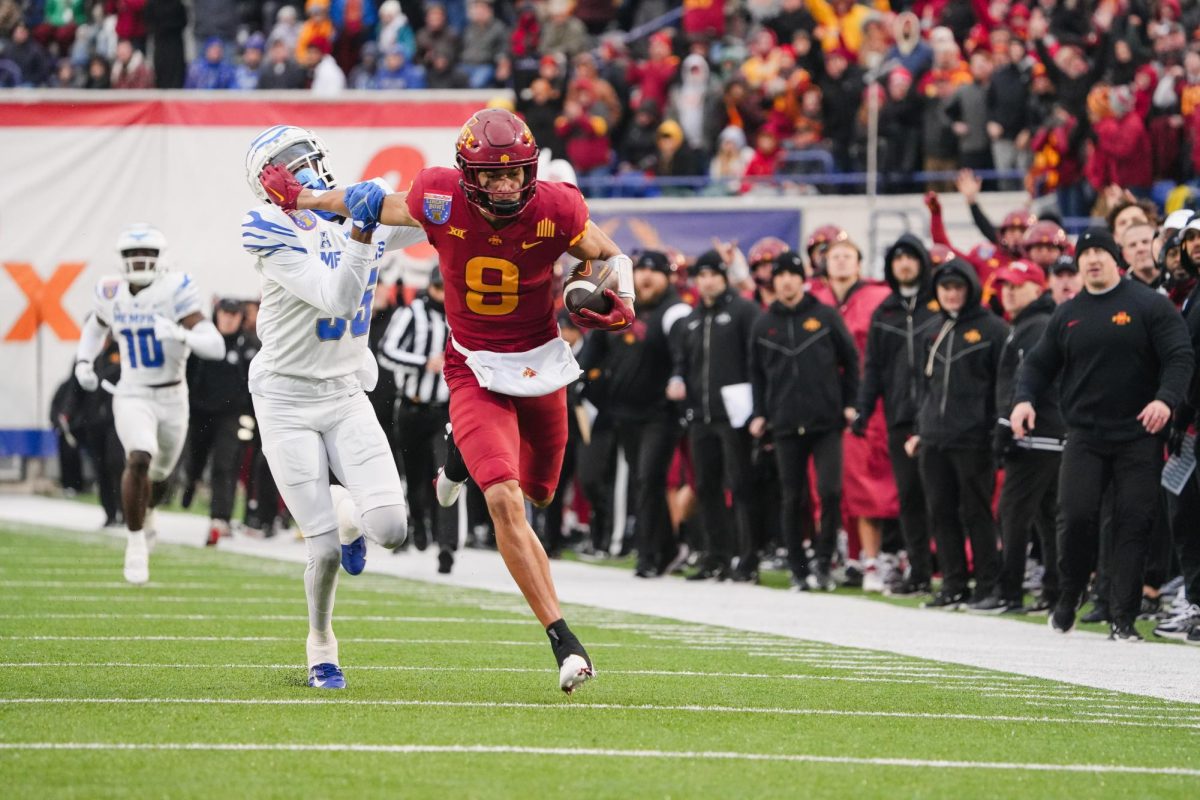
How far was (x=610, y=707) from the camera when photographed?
7.10 metres

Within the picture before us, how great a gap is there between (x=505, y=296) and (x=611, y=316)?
0.49 meters

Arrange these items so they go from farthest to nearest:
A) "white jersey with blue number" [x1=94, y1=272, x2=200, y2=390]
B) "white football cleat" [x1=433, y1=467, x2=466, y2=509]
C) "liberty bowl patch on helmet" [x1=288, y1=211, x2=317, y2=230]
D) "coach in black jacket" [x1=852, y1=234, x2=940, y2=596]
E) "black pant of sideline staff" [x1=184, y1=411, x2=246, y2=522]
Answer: "black pant of sideline staff" [x1=184, y1=411, x2=246, y2=522] < "white jersey with blue number" [x1=94, y1=272, x2=200, y2=390] < "coach in black jacket" [x1=852, y1=234, x2=940, y2=596] < "white football cleat" [x1=433, y1=467, x2=466, y2=509] < "liberty bowl patch on helmet" [x1=288, y1=211, x2=317, y2=230]

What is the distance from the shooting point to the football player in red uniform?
7.25 m

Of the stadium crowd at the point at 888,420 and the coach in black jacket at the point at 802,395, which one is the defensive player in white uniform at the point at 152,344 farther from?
the coach in black jacket at the point at 802,395

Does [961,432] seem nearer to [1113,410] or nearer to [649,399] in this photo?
[1113,410]

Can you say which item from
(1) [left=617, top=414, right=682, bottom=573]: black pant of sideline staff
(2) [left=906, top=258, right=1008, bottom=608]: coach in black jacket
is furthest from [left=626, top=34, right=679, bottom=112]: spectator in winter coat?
(2) [left=906, top=258, right=1008, bottom=608]: coach in black jacket

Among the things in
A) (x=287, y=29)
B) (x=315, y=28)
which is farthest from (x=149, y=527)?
(x=287, y=29)

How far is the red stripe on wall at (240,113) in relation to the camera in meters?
19.0

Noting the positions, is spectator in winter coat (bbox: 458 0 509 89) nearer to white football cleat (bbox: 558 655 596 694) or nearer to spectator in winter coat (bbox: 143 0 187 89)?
spectator in winter coat (bbox: 143 0 187 89)

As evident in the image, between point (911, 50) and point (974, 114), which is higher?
point (911, 50)

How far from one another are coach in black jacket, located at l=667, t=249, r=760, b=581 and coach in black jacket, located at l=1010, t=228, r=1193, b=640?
370 cm

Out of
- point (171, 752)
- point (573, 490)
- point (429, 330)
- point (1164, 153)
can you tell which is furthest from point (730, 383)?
point (171, 752)

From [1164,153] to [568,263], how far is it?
532 centimetres

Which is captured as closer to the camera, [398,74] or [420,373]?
[420,373]
